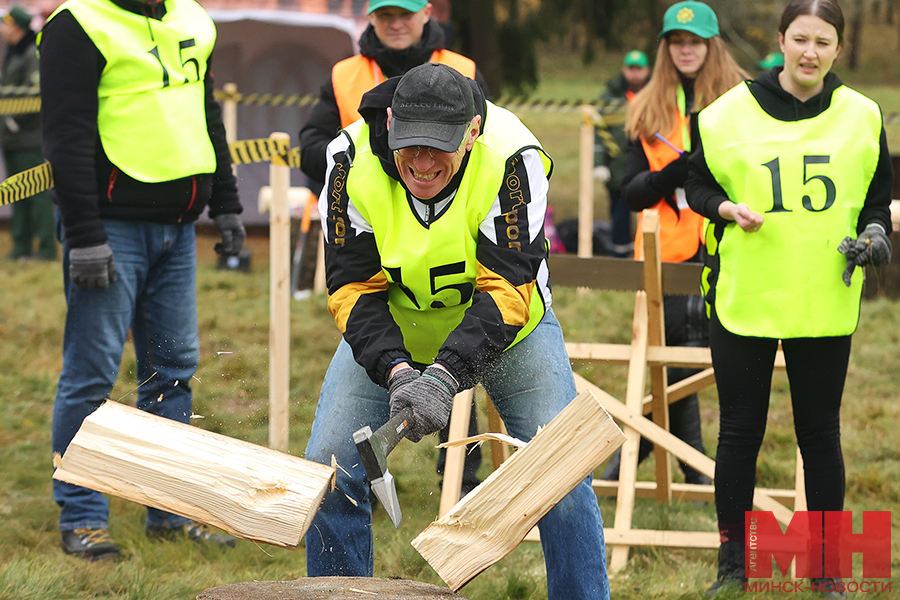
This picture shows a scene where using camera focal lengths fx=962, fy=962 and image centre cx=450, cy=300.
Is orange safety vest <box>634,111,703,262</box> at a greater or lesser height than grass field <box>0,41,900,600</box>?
greater

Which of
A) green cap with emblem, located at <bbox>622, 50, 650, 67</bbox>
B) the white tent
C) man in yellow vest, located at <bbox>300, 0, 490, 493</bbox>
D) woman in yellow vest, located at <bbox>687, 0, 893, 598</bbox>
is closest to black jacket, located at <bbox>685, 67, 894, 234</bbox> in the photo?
woman in yellow vest, located at <bbox>687, 0, 893, 598</bbox>

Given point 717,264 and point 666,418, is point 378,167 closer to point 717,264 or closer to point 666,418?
point 717,264

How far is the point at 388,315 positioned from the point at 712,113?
4.66 feet

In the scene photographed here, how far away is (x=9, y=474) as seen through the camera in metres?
4.36

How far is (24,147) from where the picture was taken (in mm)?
8875

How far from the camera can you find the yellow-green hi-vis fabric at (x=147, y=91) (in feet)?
11.2

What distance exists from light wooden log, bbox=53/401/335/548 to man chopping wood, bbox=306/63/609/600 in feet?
1.14

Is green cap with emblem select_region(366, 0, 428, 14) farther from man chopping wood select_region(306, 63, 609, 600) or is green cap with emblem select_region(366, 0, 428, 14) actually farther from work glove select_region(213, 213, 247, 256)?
man chopping wood select_region(306, 63, 609, 600)

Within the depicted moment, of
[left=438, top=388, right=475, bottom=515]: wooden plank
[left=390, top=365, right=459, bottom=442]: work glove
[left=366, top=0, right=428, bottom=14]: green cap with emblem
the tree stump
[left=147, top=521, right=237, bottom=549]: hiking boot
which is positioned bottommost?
[left=147, top=521, right=237, bottom=549]: hiking boot

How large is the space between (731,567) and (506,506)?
1436mm

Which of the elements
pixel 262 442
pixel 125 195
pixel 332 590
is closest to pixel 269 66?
pixel 262 442

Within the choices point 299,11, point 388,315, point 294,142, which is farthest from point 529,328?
point 294,142

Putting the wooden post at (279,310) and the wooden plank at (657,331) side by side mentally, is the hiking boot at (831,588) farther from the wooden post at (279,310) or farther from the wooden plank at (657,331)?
the wooden post at (279,310)

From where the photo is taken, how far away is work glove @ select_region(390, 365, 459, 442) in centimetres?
233
